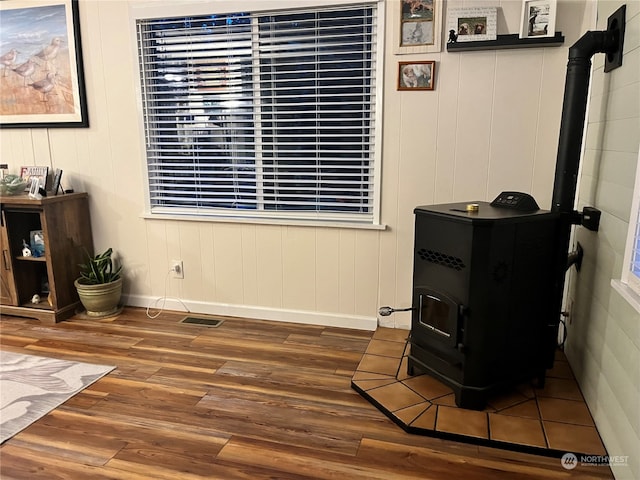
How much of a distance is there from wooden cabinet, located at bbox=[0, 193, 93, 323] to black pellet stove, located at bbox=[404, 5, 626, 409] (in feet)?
8.13

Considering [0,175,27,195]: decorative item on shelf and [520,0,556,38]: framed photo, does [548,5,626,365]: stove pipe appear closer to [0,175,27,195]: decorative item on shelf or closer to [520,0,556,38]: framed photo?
[520,0,556,38]: framed photo

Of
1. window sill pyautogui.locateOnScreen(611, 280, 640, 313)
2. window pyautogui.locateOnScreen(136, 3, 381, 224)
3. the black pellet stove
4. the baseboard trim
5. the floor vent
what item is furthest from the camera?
the floor vent

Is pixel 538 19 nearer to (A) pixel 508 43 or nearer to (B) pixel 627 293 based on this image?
(A) pixel 508 43

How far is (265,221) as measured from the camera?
322 centimetres

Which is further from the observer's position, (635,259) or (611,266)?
(611,266)

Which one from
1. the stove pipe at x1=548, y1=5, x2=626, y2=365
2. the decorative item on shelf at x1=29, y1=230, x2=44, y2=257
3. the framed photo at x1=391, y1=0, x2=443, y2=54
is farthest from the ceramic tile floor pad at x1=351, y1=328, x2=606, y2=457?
the decorative item on shelf at x1=29, y1=230, x2=44, y2=257

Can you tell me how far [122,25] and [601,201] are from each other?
10.1 feet

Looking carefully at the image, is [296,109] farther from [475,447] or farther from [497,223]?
[475,447]

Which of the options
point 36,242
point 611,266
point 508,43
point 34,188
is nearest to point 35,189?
point 34,188

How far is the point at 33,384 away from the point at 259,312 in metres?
1.39

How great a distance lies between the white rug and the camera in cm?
219

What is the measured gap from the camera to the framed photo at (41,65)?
337cm

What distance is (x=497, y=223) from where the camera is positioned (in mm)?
1992

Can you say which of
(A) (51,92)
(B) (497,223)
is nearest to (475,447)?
(B) (497,223)
